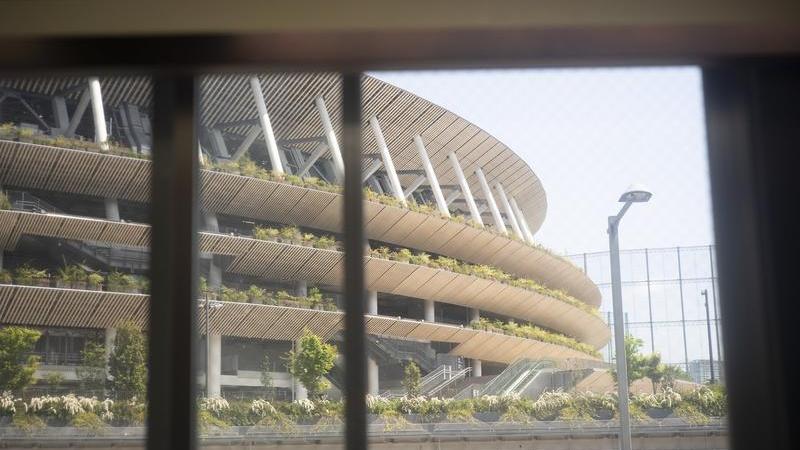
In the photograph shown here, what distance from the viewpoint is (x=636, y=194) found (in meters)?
3.22

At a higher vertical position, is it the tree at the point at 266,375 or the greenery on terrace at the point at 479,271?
the greenery on terrace at the point at 479,271

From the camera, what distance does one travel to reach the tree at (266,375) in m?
3.31

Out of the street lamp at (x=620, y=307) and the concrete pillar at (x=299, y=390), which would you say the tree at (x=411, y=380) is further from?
the concrete pillar at (x=299, y=390)

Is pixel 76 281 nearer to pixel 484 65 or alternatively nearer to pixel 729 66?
pixel 484 65

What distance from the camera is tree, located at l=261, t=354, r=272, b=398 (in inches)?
130

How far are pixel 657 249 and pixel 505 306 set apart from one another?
10937 millimetres

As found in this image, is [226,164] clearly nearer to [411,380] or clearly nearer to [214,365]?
[214,365]

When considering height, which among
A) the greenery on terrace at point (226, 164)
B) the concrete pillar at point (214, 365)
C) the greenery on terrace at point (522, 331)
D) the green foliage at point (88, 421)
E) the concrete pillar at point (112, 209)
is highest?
the greenery on terrace at point (226, 164)

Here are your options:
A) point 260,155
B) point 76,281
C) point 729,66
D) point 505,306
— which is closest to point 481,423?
point 76,281

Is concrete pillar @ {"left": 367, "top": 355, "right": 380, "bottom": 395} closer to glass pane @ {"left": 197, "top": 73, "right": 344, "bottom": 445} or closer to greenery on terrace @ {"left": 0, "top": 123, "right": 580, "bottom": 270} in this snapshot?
glass pane @ {"left": 197, "top": 73, "right": 344, "bottom": 445}

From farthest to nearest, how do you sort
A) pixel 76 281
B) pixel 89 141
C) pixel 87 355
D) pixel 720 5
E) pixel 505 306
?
pixel 505 306, pixel 89 141, pixel 76 281, pixel 87 355, pixel 720 5

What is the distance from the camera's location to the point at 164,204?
270 cm

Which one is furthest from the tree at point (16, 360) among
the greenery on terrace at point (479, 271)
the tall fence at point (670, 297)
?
the greenery on terrace at point (479, 271)

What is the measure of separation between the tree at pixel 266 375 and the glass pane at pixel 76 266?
45 cm
